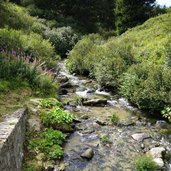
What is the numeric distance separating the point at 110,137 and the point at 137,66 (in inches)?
182

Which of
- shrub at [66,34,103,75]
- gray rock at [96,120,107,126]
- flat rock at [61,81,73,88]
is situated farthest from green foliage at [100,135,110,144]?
shrub at [66,34,103,75]

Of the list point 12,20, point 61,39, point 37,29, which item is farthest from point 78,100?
point 61,39

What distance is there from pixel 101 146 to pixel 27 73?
4367mm

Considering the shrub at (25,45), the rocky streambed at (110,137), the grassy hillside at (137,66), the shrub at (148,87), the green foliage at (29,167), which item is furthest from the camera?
the shrub at (25,45)

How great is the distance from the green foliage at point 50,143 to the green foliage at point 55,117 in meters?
0.51

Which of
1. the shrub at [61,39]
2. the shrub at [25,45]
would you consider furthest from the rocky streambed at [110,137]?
the shrub at [61,39]

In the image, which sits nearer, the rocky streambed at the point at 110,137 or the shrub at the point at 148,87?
the rocky streambed at the point at 110,137

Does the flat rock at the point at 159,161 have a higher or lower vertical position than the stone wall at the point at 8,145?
lower

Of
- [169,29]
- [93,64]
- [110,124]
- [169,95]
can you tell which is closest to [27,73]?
[110,124]

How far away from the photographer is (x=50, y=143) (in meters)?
8.27

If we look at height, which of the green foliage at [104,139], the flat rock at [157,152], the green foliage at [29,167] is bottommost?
the green foliage at [104,139]

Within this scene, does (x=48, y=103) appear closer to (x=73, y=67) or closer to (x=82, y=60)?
(x=82, y=60)

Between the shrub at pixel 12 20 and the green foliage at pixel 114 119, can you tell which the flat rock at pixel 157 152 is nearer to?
the green foliage at pixel 114 119

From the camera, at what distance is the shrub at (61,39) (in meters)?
26.8
